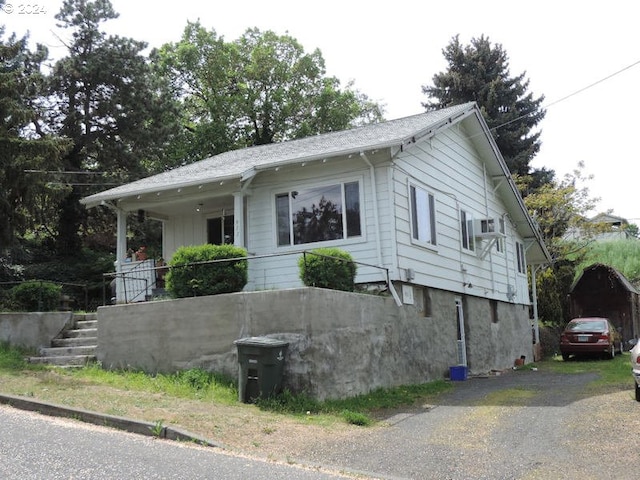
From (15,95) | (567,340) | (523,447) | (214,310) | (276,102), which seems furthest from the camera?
(276,102)

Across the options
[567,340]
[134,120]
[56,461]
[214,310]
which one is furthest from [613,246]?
[56,461]

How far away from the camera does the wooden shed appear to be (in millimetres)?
33281

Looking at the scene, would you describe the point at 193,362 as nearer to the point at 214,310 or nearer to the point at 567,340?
the point at 214,310

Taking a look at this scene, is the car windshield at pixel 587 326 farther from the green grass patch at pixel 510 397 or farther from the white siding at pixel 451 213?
the green grass patch at pixel 510 397

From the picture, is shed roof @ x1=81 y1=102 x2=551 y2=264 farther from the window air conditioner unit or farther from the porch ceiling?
the window air conditioner unit

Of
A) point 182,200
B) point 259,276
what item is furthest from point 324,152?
point 182,200

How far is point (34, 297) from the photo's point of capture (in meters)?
14.9

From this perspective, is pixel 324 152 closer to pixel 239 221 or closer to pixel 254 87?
pixel 239 221

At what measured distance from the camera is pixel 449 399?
11.9 m

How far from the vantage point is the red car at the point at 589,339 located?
21.7 meters

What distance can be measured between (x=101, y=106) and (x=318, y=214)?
55.6 ft

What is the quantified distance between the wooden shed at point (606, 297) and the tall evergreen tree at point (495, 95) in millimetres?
6675

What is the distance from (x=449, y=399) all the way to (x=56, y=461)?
304 inches

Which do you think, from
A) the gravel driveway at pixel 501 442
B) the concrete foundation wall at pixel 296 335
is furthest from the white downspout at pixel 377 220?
the gravel driveway at pixel 501 442
